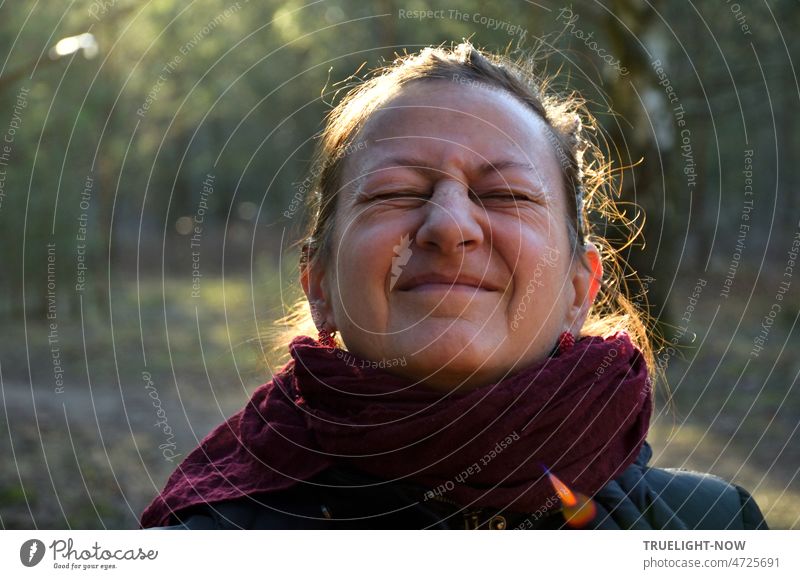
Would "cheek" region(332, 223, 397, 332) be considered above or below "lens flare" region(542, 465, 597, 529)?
above

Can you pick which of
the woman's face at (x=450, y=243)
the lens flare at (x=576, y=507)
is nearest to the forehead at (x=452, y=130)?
the woman's face at (x=450, y=243)

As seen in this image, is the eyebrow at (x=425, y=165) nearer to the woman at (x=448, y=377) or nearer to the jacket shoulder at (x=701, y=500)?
the woman at (x=448, y=377)

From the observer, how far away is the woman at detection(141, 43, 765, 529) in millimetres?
2139

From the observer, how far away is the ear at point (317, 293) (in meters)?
2.41

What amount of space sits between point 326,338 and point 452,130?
639 mm

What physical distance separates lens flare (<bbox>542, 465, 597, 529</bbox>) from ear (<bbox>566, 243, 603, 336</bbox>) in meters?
0.45

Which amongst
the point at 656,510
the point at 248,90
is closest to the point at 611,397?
the point at 656,510

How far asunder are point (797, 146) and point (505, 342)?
26269mm

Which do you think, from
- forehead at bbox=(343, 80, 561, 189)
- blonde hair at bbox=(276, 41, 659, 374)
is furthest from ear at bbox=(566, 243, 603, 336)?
forehead at bbox=(343, 80, 561, 189)

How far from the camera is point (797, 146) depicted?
1016 inches

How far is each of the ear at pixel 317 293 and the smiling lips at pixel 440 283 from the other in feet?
1.06

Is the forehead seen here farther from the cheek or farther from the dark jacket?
the dark jacket
